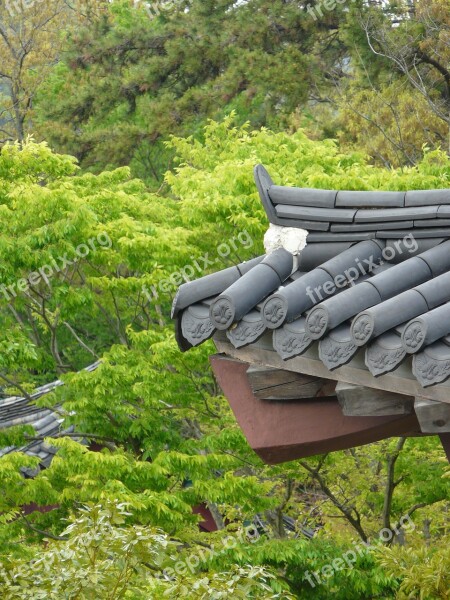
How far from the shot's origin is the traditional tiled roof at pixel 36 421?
13539 millimetres

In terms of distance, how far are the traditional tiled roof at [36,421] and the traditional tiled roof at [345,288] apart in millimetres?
8286

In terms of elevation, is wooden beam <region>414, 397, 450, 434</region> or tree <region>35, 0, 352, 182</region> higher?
tree <region>35, 0, 352, 182</region>

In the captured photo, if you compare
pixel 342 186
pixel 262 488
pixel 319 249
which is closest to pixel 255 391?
pixel 319 249

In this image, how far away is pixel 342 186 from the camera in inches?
456

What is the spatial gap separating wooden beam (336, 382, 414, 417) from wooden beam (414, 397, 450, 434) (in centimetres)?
19

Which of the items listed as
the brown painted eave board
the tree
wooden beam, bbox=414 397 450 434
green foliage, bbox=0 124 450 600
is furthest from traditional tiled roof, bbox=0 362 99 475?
the tree

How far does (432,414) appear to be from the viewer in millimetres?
3715

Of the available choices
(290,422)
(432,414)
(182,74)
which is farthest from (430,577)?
(182,74)

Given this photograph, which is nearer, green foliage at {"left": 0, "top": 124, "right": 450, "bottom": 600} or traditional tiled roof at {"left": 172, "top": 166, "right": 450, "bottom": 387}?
traditional tiled roof at {"left": 172, "top": 166, "right": 450, "bottom": 387}

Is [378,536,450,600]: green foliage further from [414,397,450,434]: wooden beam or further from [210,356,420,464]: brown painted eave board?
[414,397,450,434]: wooden beam

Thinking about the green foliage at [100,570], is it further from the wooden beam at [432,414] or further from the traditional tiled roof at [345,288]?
the wooden beam at [432,414]

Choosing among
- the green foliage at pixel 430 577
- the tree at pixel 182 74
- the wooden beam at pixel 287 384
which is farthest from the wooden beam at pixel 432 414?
the tree at pixel 182 74

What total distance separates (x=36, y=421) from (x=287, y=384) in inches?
440

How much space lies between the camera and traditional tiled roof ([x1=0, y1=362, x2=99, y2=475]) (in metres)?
13.5
